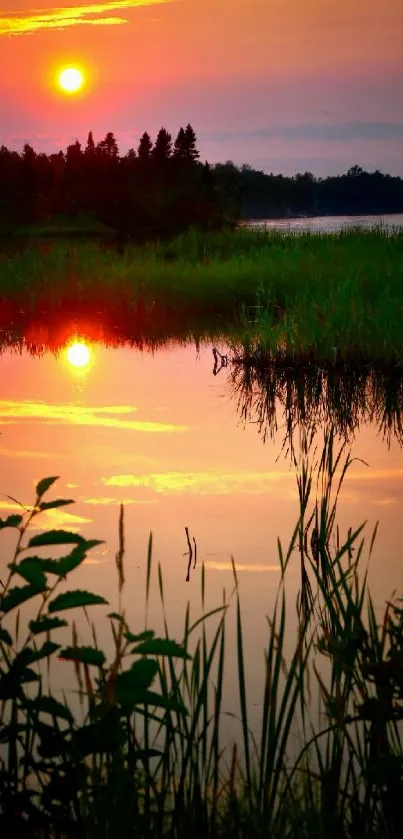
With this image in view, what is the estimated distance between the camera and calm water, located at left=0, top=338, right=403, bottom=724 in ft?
13.6

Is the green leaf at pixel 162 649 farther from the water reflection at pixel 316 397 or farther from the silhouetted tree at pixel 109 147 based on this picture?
the silhouetted tree at pixel 109 147

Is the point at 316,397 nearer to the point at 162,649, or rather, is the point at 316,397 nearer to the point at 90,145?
the point at 162,649

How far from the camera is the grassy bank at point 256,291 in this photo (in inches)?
366

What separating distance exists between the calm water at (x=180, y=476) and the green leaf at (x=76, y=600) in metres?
1.41

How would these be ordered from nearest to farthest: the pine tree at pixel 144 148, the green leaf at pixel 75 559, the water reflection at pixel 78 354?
the green leaf at pixel 75 559 → the water reflection at pixel 78 354 → the pine tree at pixel 144 148

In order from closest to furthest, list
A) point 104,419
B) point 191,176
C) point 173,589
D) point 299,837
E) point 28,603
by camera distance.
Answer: point 299,837
point 28,603
point 173,589
point 104,419
point 191,176

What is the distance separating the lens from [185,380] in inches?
367

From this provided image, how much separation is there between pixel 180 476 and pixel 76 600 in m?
4.02

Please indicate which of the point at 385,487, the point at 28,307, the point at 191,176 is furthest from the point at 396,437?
the point at 191,176

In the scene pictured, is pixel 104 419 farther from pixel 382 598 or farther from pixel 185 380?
pixel 382 598

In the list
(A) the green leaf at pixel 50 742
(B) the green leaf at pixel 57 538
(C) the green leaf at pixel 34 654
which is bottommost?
(A) the green leaf at pixel 50 742

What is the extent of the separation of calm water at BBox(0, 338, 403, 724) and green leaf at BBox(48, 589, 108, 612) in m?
1.41

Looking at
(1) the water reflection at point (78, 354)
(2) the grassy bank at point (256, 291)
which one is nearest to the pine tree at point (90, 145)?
(2) the grassy bank at point (256, 291)

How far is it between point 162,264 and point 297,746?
13.9m
